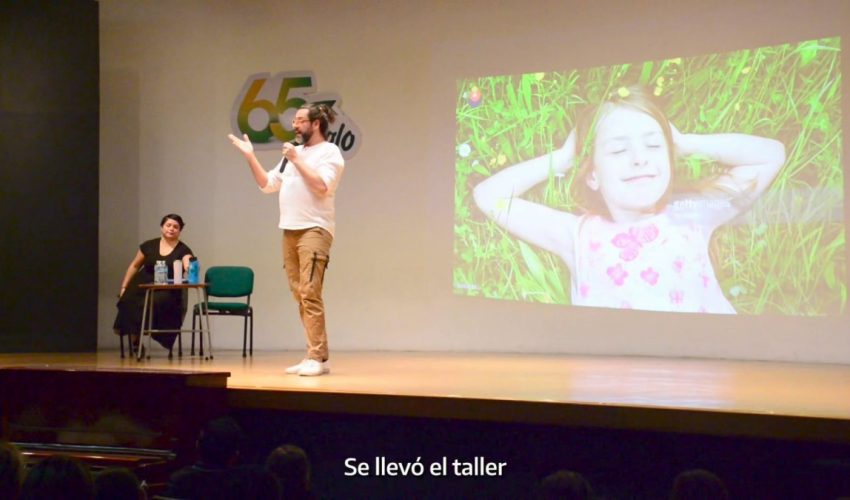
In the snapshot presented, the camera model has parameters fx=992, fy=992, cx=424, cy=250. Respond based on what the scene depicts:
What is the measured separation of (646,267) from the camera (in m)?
7.25

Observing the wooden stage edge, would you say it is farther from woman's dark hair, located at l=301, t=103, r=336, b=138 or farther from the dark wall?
the dark wall

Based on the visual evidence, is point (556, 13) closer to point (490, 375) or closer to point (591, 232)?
point (591, 232)

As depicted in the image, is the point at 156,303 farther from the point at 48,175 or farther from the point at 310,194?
the point at 310,194

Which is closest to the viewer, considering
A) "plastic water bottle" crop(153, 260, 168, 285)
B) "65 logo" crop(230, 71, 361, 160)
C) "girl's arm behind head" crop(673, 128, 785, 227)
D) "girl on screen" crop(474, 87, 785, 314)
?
"plastic water bottle" crop(153, 260, 168, 285)

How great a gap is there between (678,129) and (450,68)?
1888mm

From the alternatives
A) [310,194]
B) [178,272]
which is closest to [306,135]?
[310,194]

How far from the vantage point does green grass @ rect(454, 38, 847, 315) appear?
22.4ft

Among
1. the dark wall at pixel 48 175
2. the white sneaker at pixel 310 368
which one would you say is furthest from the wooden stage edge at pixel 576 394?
the dark wall at pixel 48 175

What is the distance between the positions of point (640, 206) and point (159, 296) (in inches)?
138

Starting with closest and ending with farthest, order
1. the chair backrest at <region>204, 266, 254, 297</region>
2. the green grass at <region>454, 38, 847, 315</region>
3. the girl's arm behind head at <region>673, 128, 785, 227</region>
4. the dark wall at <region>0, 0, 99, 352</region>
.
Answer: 1. the green grass at <region>454, 38, 847, 315</region>
2. the girl's arm behind head at <region>673, 128, 785, 227</region>
3. the chair backrest at <region>204, 266, 254, 297</region>
4. the dark wall at <region>0, 0, 99, 352</region>

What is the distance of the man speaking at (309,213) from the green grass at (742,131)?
2.95m

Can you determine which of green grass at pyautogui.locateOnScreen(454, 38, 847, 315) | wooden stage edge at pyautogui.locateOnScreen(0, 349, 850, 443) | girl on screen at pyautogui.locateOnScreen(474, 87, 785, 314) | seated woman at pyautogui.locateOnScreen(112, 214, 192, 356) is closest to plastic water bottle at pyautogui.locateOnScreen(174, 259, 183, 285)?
seated woman at pyautogui.locateOnScreen(112, 214, 192, 356)

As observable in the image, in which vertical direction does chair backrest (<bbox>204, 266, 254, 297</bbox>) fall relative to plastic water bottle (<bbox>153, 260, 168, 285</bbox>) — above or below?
below

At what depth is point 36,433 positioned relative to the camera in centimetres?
392
